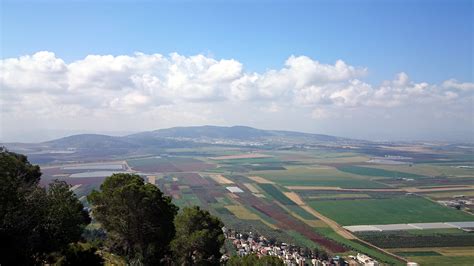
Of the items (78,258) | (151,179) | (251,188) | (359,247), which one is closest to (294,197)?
(251,188)

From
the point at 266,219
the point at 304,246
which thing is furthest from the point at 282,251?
the point at 266,219

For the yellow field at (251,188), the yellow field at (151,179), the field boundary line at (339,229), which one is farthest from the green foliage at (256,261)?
the yellow field at (151,179)

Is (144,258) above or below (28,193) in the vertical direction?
below

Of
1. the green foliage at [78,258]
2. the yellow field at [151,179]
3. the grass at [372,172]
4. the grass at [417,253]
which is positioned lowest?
the grass at [417,253]

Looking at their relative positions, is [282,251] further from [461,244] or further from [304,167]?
[304,167]

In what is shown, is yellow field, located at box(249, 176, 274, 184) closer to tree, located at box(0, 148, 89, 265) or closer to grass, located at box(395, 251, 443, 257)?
grass, located at box(395, 251, 443, 257)

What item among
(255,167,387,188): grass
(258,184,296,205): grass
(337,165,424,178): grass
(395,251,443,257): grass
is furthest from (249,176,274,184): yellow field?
(395,251,443,257): grass

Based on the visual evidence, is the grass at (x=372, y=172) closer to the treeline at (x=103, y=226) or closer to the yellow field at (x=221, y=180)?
the yellow field at (x=221, y=180)
